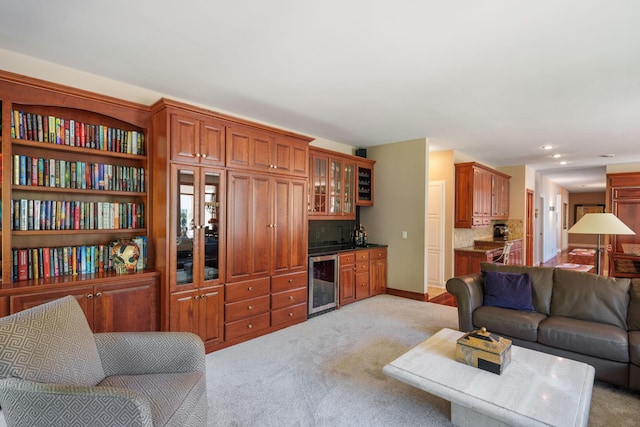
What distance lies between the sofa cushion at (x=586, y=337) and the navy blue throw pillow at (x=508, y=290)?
298 mm

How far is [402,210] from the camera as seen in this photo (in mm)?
5293

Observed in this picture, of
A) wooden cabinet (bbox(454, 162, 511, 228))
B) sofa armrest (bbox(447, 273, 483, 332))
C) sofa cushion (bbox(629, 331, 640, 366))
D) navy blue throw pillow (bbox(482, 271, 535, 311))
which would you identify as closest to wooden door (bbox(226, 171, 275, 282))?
sofa armrest (bbox(447, 273, 483, 332))

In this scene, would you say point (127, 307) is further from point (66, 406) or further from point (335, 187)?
point (335, 187)

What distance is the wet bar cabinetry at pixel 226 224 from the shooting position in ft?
9.62

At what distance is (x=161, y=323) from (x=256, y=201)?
149 cm

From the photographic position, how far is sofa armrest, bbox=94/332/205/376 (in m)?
1.79

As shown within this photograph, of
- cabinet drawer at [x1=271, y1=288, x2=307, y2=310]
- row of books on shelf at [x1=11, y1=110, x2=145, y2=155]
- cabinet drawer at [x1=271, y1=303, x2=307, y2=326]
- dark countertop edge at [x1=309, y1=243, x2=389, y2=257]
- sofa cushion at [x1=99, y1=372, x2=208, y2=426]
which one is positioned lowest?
cabinet drawer at [x1=271, y1=303, x2=307, y2=326]

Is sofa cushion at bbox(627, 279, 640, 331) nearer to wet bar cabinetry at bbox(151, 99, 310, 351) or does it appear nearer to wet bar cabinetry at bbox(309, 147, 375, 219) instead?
wet bar cabinetry at bbox(151, 99, 310, 351)

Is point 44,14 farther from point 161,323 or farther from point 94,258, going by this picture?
point 161,323

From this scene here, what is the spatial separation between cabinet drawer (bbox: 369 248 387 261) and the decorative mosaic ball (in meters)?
3.34

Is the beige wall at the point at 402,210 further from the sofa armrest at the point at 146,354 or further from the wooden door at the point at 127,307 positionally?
the sofa armrest at the point at 146,354

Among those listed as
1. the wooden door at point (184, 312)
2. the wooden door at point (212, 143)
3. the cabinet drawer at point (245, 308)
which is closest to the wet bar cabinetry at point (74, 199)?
the wooden door at point (184, 312)

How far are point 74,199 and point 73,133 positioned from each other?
578 mm

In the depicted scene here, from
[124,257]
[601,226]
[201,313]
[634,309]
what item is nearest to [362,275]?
[201,313]
